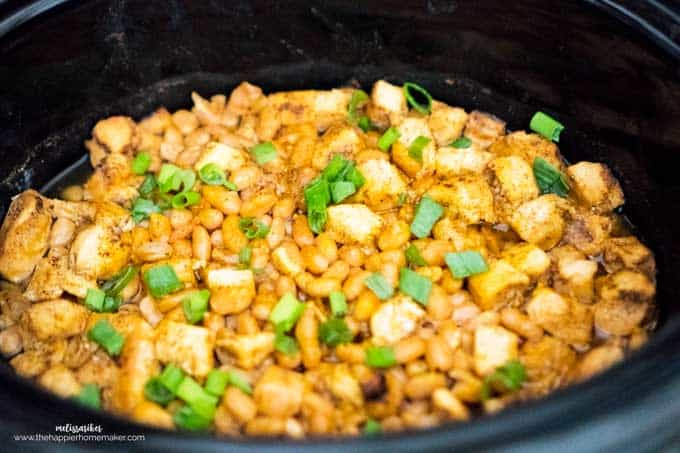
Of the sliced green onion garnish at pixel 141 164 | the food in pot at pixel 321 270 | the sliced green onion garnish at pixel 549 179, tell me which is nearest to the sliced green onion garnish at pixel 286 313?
the food in pot at pixel 321 270

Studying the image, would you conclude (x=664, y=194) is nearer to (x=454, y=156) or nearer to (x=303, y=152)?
(x=454, y=156)

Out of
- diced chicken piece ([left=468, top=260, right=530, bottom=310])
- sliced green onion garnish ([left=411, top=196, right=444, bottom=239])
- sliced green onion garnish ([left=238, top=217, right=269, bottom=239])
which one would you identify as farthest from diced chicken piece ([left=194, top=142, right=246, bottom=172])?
diced chicken piece ([left=468, top=260, right=530, bottom=310])

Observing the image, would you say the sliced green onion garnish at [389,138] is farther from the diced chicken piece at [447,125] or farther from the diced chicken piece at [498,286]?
the diced chicken piece at [498,286]

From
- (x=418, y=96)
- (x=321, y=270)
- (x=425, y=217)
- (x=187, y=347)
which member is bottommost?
(x=187, y=347)

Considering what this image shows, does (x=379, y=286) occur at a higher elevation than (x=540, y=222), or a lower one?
lower

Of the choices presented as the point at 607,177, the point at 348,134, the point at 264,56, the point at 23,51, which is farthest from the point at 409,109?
the point at 23,51

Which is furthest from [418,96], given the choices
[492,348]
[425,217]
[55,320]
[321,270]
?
[55,320]

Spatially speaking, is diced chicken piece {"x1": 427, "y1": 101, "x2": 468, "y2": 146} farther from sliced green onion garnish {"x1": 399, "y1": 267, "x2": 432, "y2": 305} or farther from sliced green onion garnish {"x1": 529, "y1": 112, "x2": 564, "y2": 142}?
sliced green onion garnish {"x1": 399, "y1": 267, "x2": 432, "y2": 305}

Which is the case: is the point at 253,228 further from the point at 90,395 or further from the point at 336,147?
the point at 90,395
